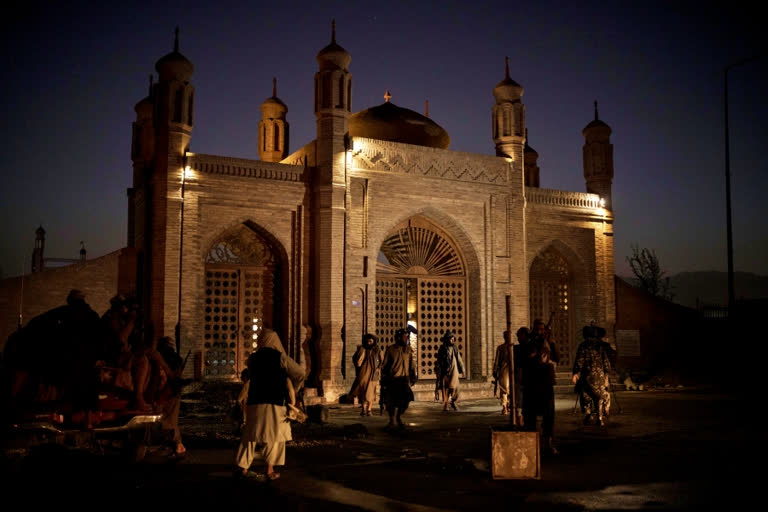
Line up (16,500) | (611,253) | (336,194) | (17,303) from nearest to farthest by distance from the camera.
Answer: (16,500) → (17,303) → (336,194) → (611,253)

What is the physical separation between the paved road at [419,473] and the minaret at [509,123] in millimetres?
10389

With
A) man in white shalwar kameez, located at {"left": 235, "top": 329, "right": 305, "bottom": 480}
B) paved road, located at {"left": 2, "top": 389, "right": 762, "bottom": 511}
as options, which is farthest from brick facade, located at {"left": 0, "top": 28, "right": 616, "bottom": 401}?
man in white shalwar kameez, located at {"left": 235, "top": 329, "right": 305, "bottom": 480}

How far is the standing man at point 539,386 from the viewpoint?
8.81m

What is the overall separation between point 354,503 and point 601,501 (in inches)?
83.8

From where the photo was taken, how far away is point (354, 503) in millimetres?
6312

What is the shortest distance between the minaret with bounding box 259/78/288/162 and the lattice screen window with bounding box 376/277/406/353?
19.2 feet

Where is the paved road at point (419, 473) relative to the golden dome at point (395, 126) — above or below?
below

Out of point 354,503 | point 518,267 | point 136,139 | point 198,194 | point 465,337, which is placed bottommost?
point 354,503

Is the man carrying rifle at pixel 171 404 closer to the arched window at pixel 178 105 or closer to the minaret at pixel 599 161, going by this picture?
the arched window at pixel 178 105

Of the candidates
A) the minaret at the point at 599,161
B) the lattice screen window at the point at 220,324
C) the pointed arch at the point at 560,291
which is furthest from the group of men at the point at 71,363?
the minaret at the point at 599,161

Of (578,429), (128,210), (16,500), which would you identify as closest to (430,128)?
(128,210)

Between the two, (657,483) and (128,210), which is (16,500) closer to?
(657,483)

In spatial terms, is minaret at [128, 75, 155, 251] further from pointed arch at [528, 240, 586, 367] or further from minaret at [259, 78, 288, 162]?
pointed arch at [528, 240, 586, 367]

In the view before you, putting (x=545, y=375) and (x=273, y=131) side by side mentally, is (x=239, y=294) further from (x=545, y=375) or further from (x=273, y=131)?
(x=545, y=375)
